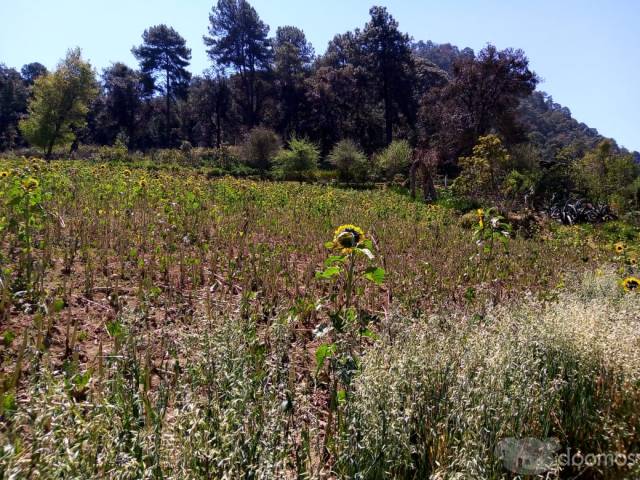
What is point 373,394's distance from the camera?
1.82m

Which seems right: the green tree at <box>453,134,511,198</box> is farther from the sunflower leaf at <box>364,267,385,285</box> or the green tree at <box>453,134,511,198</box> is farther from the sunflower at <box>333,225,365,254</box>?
the sunflower leaf at <box>364,267,385,285</box>

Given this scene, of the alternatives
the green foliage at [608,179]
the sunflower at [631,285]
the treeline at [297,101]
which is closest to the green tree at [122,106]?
the treeline at [297,101]

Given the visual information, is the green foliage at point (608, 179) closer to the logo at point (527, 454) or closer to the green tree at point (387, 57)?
the green tree at point (387, 57)

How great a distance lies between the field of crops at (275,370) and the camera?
1.49m

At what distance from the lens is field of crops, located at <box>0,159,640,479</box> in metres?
1.49

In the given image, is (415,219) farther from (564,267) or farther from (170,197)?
(170,197)

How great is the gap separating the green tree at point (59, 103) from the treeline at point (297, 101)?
0.20ft

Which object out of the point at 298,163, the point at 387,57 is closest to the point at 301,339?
the point at 298,163

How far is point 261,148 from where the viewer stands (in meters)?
22.1

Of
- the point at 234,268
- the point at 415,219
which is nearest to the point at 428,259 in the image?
the point at 234,268

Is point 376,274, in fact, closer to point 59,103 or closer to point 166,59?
point 59,103

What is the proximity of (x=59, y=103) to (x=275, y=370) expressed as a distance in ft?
94.7

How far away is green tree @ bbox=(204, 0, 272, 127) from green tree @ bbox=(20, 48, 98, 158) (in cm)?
1218

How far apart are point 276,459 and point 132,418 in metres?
0.64
